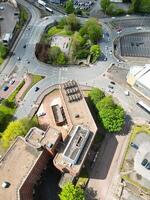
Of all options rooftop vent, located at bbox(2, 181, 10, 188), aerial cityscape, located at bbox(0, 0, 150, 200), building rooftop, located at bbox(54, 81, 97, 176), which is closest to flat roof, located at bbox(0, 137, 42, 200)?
aerial cityscape, located at bbox(0, 0, 150, 200)

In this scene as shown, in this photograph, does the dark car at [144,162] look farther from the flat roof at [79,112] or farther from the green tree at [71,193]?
the green tree at [71,193]

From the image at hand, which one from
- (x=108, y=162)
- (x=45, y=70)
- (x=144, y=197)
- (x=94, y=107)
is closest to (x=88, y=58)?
(x=45, y=70)

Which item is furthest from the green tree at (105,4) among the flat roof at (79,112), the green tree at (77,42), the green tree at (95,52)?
the flat roof at (79,112)

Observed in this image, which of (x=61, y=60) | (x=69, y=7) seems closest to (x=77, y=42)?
(x=61, y=60)

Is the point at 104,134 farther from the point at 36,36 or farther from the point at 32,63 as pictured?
the point at 36,36

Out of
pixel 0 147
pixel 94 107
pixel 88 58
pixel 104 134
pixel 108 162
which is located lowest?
pixel 0 147

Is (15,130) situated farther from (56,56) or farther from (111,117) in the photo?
(56,56)

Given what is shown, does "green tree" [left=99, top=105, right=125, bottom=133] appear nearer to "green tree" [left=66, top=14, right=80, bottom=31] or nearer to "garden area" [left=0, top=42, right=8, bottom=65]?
"garden area" [left=0, top=42, right=8, bottom=65]
